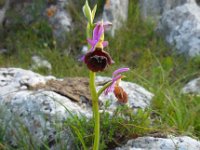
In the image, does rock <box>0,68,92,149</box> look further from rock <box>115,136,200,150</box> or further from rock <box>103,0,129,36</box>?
rock <box>103,0,129,36</box>

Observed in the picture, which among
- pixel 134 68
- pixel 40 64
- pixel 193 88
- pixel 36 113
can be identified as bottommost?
pixel 36 113

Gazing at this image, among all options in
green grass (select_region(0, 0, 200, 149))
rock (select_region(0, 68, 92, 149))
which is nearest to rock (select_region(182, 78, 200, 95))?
green grass (select_region(0, 0, 200, 149))

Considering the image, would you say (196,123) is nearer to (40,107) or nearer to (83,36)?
(40,107)

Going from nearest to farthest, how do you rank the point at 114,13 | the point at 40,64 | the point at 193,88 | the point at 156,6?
the point at 193,88
the point at 40,64
the point at 114,13
the point at 156,6

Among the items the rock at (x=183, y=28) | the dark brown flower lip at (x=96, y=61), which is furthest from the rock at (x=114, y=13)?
the dark brown flower lip at (x=96, y=61)

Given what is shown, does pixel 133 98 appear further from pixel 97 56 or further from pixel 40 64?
pixel 40 64

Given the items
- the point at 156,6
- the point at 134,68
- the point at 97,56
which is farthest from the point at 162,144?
the point at 156,6

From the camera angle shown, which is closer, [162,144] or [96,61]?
[96,61]

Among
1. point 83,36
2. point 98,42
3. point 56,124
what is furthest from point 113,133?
point 83,36
